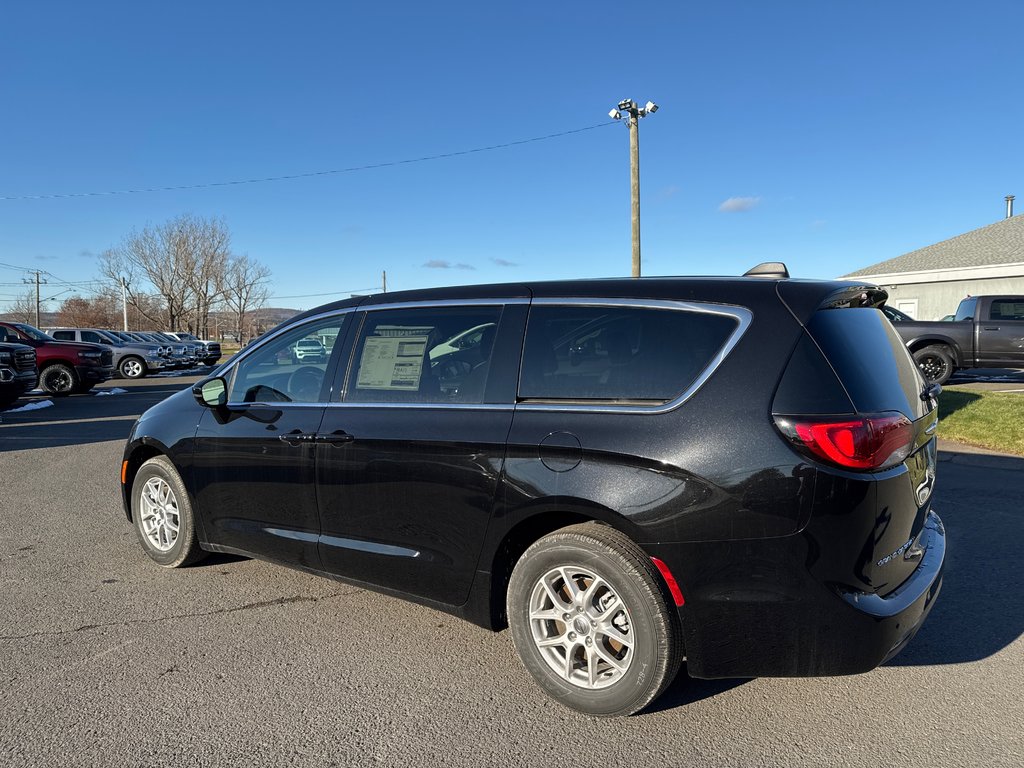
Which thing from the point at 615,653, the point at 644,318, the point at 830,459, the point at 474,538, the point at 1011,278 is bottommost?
the point at 615,653

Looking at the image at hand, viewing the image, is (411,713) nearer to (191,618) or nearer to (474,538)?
(474,538)

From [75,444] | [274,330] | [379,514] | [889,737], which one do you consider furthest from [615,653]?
[75,444]

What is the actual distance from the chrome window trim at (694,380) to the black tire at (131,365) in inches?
996

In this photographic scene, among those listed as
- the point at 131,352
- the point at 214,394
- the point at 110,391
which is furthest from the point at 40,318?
the point at 214,394

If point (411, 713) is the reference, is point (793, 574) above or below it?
above

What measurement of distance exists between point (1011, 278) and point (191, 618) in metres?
23.8

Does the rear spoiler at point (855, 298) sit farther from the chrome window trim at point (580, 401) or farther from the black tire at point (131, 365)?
the black tire at point (131, 365)

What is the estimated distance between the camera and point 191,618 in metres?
4.04

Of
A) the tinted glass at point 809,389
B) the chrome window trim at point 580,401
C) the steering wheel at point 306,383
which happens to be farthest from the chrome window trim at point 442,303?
the tinted glass at point 809,389

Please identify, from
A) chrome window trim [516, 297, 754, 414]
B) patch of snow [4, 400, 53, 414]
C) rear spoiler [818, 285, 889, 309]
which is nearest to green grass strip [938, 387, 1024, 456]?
rear spoiler [818, 285, 889, 309]

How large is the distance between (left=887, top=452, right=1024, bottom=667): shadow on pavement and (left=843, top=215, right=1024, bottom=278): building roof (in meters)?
17.5

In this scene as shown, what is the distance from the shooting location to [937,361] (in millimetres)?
15336

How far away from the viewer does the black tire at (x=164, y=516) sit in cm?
469

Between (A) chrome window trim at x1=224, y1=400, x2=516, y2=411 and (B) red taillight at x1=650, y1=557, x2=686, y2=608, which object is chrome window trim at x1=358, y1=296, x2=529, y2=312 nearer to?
(A) chrome window trim at x1=224, y1=400, x2=516, y2=411
